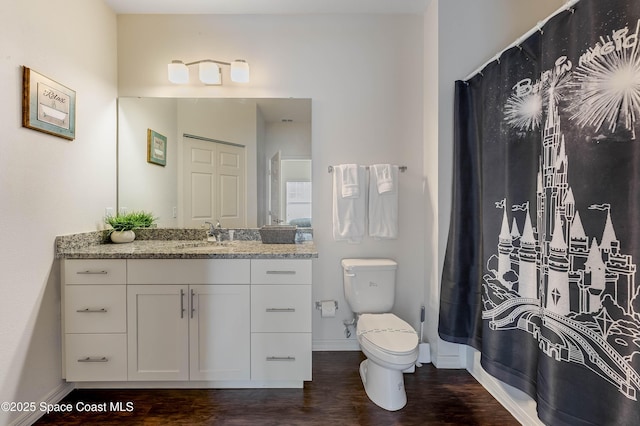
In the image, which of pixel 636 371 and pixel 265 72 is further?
pixel 265 72

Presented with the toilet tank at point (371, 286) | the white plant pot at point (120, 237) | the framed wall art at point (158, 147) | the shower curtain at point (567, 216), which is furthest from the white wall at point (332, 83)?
the white plant pot at point (120, 237)

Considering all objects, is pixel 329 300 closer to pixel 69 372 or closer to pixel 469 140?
pixel 469 140

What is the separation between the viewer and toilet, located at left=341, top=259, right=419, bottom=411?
165cm

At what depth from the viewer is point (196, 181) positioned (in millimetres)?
2379

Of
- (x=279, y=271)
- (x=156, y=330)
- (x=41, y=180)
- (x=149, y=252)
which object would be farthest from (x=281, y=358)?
(x=41, y=180)

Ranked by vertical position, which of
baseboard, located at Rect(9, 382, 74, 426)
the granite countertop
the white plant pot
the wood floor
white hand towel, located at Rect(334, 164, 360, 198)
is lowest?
the wood floor

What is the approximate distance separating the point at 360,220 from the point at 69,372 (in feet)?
6.73

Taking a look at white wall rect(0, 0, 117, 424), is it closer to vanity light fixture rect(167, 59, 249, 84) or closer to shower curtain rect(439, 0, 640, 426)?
vanity light fixture rect(167, 59, 249, 84)

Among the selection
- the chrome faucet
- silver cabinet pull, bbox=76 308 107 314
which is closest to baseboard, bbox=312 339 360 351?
the chrome faucet

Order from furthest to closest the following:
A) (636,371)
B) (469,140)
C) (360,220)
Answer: (360,220), (469,140), (636,371)

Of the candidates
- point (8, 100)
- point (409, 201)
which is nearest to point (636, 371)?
point (409, 201)

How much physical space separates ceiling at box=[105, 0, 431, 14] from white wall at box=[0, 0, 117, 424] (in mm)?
259

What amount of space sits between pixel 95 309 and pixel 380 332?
5.49 feet

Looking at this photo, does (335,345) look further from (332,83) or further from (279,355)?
(332,83)
